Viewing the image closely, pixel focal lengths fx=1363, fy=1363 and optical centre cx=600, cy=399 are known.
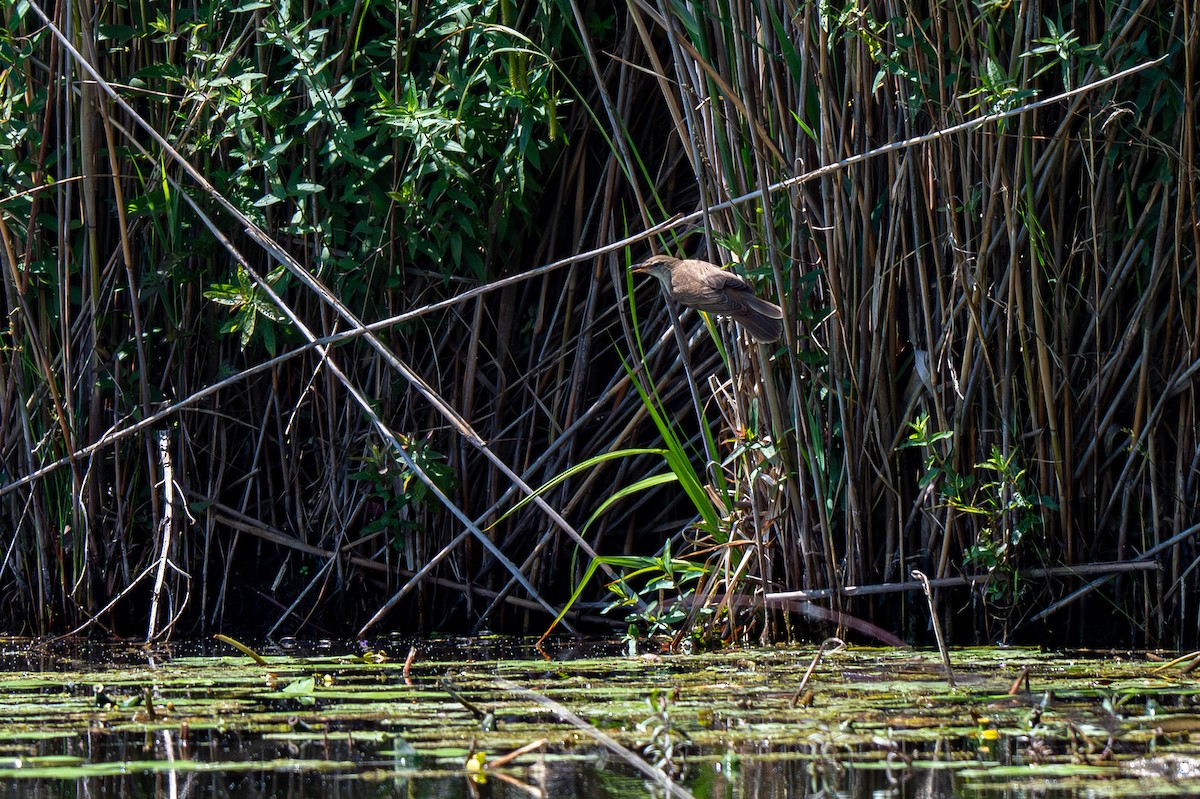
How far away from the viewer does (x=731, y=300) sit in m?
3.42

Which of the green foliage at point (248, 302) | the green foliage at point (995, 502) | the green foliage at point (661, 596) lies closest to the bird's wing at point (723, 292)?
the green foliage at point (995, 502)

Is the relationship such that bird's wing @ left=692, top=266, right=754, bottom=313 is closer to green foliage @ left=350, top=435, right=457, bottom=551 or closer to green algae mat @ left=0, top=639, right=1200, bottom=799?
green algae mat @ left=0, top=639, right=1200, bottom=799

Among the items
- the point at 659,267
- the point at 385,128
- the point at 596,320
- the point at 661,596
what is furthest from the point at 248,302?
the point at 661,596

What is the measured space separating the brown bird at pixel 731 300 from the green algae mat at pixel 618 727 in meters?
0.82

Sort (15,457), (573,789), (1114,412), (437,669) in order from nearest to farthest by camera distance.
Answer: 1. (573,789)
2. (437,669)
3. (1114,412)
4. (15,457)

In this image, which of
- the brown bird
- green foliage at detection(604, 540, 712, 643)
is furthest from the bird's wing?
green foliage at detection(604, 540, 712, 643)

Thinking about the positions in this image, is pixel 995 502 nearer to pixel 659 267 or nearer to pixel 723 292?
pixel 723 292

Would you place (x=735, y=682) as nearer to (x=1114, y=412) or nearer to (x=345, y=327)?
(x=1114, y=412)

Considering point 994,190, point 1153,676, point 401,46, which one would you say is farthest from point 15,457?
point 1153,676

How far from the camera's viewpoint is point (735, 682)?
2846mm

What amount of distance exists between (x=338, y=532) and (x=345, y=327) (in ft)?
2.17

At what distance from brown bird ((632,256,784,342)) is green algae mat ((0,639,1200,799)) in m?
0.82

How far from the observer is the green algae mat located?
6.36 ft

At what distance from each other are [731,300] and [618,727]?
1381 mm
